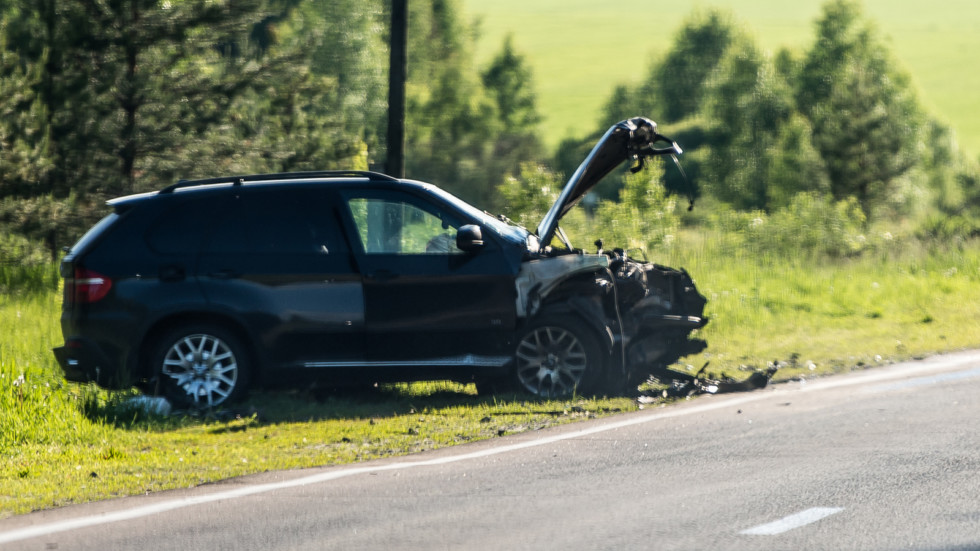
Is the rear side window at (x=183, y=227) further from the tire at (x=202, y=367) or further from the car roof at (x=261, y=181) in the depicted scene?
the tire at (x=202, y=367)

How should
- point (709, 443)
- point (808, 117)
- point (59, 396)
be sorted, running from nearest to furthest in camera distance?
point (709, 443), point (59, 396), point (808, 117)

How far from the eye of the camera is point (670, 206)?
3044cm

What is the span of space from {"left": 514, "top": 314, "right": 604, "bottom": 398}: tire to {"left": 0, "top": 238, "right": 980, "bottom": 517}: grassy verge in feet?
0.77

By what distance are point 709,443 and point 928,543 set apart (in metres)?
2.68

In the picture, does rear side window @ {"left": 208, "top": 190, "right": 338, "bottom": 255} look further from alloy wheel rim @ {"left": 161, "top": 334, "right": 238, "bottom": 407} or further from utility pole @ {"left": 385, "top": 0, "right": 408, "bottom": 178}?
utility pole @ {"left": 385, "top": 0, "right": 408, "bottom": 178}

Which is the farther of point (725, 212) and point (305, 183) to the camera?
point (725, 212)

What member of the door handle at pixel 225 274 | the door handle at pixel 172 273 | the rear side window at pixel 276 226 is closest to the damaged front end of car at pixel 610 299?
the rear side window at pixel 276 226

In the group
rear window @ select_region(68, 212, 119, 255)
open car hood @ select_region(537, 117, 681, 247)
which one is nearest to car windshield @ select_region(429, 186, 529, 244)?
open car hood @ select_region(537, 117, 681, 247)

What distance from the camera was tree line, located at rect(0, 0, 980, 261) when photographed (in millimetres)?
23375

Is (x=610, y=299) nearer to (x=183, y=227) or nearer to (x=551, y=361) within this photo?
(x=551, y=361)

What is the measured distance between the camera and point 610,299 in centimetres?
1046

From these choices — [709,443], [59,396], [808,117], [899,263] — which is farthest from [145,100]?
[808,117]

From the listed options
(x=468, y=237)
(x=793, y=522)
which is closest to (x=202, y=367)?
(x=468, y=237)

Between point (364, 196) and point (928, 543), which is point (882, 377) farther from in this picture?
point (928, 543)
